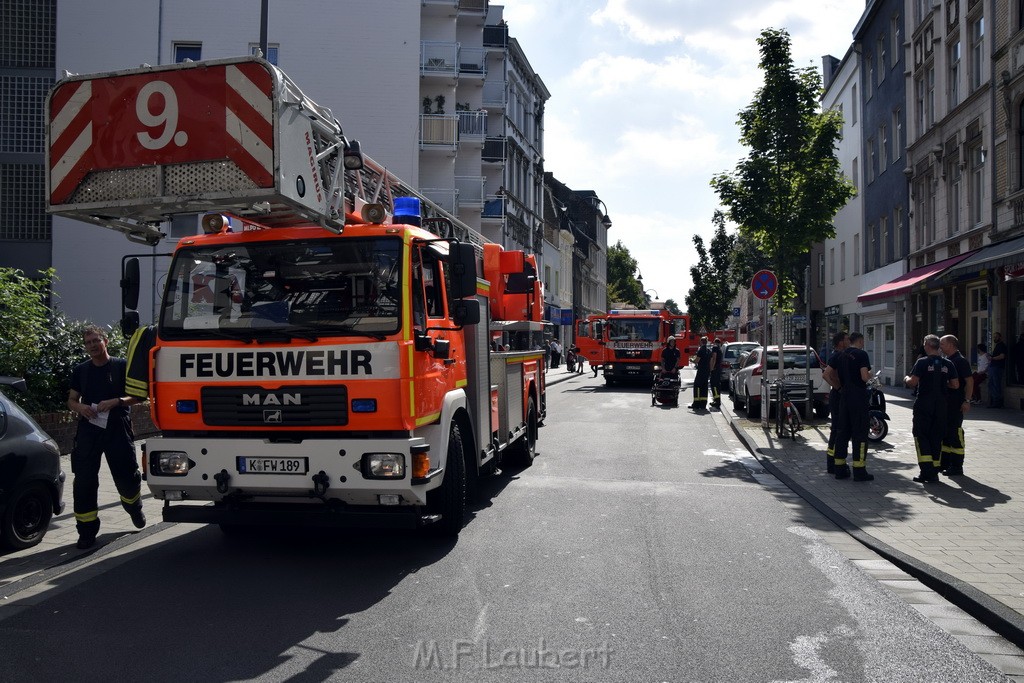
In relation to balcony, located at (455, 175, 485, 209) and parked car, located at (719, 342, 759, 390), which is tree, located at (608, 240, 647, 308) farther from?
parked car, located at (719, 342, 759, 390)

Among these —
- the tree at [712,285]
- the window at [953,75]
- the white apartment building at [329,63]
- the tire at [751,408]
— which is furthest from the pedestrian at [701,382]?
the tree at [712,285]

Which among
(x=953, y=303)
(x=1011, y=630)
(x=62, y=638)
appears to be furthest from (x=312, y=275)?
(x=953, y=303)

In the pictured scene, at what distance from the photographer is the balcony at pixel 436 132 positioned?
35250mm

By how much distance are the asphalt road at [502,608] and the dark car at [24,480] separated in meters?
0.74

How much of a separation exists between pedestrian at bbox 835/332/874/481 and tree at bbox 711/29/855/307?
6252 millimetres

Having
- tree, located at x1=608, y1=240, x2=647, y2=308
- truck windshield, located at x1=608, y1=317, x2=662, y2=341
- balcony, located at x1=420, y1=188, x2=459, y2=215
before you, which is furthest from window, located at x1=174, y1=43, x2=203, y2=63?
tree, located at x1=608, y1=240, x2=647, y2=308

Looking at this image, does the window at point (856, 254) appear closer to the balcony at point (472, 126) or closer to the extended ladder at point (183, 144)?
the balcony at point (472, 126)

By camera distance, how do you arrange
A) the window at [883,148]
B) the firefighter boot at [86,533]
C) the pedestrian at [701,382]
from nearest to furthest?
the firefighter boot at [86,533] < the pedestrian at [701,382] < the window at [883,148]

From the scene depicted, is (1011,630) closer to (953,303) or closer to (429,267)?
(429,267)

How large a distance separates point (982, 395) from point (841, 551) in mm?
16147

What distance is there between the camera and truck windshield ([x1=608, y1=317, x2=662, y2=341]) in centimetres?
2958

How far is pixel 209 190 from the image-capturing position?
550cm

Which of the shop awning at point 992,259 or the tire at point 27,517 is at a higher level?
the shop awning at point 992,259

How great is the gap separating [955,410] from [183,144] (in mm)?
8558
